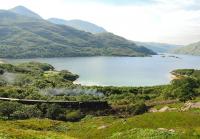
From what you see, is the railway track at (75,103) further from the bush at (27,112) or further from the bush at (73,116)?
the bush at (73,116)

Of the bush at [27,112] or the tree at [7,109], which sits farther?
the tree at [7,109]

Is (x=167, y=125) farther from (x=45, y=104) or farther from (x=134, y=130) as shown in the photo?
(x=45, y=104)

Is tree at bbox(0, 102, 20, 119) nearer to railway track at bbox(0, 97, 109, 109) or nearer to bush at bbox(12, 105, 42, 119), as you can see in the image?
bush at bbox(12, 105, 42, 119)

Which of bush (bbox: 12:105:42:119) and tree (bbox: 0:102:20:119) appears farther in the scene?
tree (bbox: 0:102:20:119)

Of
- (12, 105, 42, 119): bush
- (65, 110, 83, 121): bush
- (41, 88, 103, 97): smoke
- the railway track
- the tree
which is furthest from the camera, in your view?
(41, 88, 103, 97): smoke

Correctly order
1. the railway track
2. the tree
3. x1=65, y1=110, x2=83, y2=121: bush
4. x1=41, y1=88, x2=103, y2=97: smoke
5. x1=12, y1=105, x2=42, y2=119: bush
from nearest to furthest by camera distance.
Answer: x1=12, y1=105, x2=42, y2=119: bush, the tree, x1=65, y1=110, x2=83, y2=121: bush, the railway track, x1=41, y1=88, x2=103, y2=97: smoke

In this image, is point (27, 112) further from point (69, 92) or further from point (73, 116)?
point (69, 92)

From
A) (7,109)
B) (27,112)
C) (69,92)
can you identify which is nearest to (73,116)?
(27,112)

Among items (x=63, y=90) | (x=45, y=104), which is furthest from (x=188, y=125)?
(x=63, y=90)

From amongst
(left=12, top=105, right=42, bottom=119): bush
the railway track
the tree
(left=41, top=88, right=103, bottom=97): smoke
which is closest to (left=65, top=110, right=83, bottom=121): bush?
(left=12, top=105, right=42, bottom=119): bush

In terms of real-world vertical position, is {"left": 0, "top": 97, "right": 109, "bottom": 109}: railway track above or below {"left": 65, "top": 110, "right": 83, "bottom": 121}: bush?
above

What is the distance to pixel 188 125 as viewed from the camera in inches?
1780

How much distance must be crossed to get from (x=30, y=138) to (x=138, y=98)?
12050 centimetres

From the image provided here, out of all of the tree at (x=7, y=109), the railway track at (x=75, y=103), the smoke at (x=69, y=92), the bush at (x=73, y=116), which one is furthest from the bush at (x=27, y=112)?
the smoke at (x=69, y=92)
